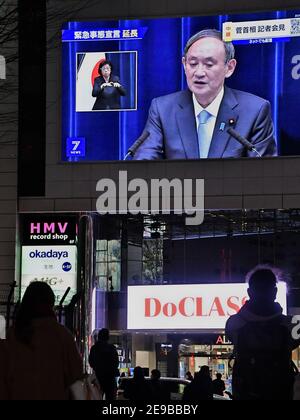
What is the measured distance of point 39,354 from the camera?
17.4ft

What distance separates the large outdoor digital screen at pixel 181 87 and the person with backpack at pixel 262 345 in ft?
47.0

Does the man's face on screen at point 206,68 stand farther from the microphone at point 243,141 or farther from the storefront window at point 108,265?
the storefront window at point 108,265

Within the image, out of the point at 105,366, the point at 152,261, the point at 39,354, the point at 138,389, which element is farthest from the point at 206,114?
the point at 39,354

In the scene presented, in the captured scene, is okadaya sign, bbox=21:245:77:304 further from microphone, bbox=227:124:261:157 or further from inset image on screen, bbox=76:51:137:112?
microphone, bbox=227:124:261:157

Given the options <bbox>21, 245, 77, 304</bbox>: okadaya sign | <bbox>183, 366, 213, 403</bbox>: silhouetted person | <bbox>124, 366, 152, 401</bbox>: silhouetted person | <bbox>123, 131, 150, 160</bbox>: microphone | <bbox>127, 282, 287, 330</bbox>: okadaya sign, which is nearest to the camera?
<bbox>183, 366, 213, 403</bbox>: silhouetted person

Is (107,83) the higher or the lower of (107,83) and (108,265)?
the higher

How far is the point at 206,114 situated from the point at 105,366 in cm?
927

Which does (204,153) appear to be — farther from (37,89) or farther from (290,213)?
(37,89)

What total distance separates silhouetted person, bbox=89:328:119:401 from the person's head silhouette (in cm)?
691

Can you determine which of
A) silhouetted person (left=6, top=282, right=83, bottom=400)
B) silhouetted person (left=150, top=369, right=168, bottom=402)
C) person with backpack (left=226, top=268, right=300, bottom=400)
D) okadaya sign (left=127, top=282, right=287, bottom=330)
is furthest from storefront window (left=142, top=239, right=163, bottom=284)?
silhouetted person (left=6, top=282, right=83, bottom=400)

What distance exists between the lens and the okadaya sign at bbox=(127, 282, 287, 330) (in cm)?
2155

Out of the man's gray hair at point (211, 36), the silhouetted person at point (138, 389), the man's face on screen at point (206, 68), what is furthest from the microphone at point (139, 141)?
the silhouetted person at point (138, 389)

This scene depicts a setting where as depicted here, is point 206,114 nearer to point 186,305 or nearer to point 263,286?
point 186,305

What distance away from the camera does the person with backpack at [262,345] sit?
5.72 m
